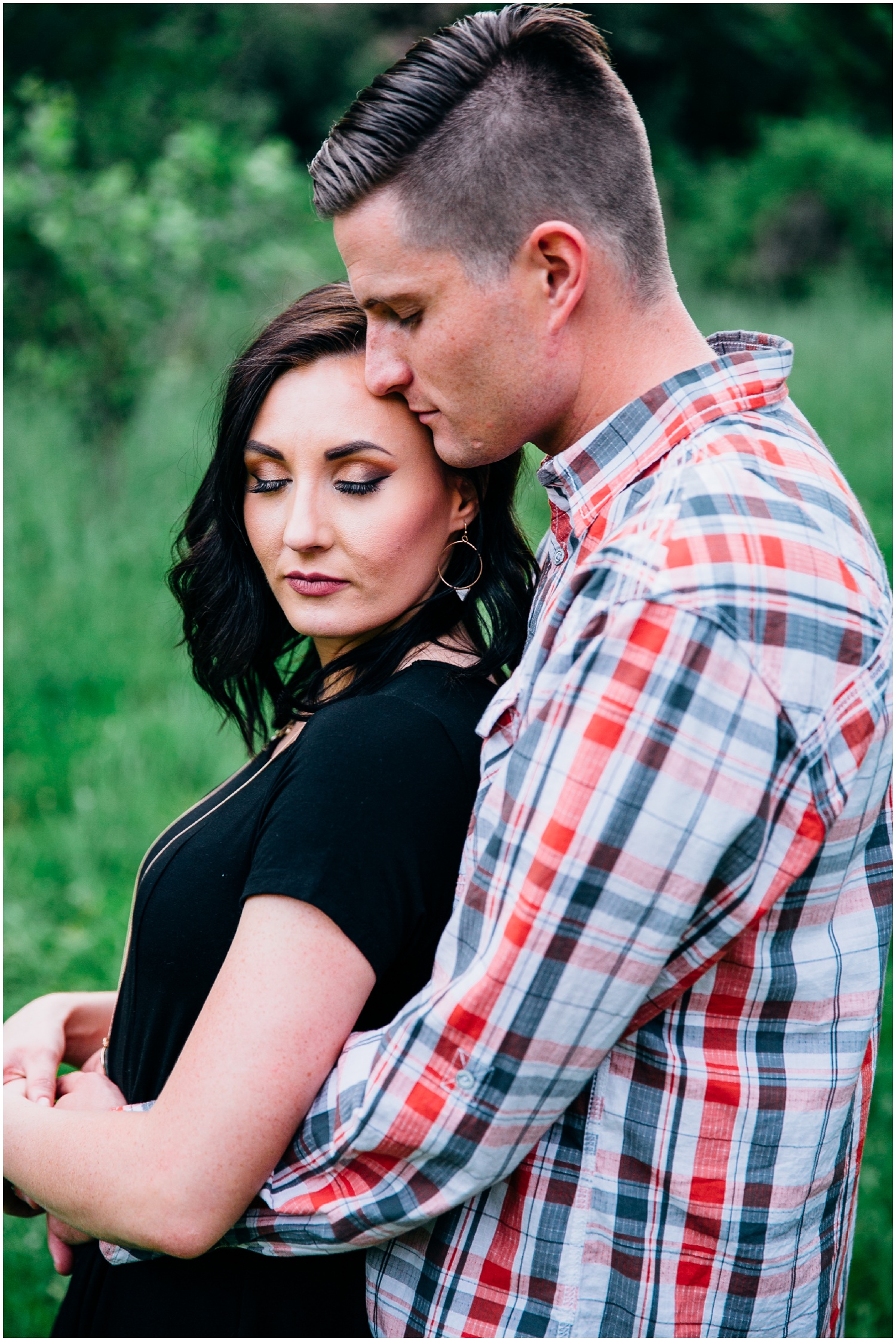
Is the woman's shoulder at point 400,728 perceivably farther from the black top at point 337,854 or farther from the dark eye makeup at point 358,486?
the dark eye makeup at point 358,486

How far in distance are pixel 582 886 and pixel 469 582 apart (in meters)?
0.79

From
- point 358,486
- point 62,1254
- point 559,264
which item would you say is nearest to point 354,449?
A: point 358,486

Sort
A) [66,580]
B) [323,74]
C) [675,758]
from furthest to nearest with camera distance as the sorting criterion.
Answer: [323,74]
[66,580]
[675,758]

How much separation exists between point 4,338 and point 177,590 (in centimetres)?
671

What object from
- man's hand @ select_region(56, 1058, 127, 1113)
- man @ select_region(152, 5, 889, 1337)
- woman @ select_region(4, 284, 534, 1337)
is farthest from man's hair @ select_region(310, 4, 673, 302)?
man's hand @ select_region(56, 1058, 127, 1113)

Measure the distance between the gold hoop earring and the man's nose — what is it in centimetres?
30

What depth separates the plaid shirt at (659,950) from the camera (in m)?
1.26

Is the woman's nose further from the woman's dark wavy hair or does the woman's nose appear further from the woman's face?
the woman's dark wavy hair

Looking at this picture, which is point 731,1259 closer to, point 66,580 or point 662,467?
point 662,467

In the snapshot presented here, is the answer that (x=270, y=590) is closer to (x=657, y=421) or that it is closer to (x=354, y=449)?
(x=354, y=449)

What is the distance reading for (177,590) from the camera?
7.66 feet

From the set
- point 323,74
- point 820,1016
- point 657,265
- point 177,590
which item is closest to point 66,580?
point 177,590

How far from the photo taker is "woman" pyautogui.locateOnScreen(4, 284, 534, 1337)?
1.47 metres

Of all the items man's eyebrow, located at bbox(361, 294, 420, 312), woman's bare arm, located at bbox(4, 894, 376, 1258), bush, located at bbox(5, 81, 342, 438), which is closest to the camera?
woman's bare arm, located at bbox(4, 894, 376, 1258)
